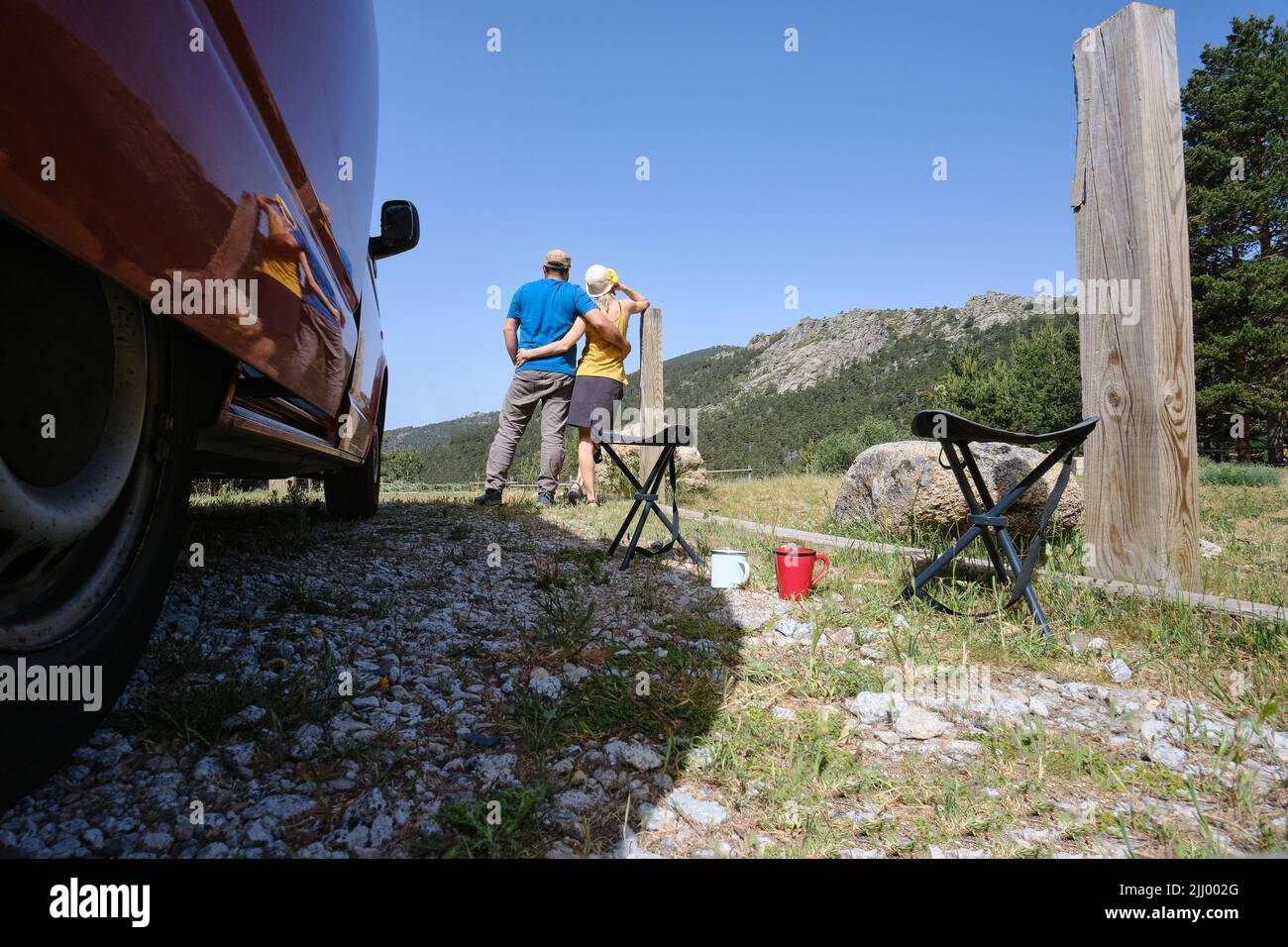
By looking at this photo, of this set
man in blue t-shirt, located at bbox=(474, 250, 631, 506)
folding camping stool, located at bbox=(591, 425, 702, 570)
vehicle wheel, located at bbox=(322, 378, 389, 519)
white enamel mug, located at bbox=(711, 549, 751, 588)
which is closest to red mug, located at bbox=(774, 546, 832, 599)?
white enamel mug, located at bbox=(711, 549, 751, 588)

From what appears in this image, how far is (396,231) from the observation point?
3.32 m

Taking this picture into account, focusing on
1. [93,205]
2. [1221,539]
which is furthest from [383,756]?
[1221,539]

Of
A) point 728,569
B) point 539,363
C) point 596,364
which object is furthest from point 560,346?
point 728,569

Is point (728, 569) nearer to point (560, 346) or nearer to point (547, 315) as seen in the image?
point (560, 346)

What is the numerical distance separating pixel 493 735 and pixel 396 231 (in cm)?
270

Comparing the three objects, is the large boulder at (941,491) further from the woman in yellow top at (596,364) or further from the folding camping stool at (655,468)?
the woman in yellow top at (596,364)

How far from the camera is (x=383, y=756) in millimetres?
1472

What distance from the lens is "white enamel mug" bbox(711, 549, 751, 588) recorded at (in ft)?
10.4

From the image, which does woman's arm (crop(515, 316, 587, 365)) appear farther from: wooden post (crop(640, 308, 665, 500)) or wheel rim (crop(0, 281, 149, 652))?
wheel rim (crop(0, 281, 149, 652))

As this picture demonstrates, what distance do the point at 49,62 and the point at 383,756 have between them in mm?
1338

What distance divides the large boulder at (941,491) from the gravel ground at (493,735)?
1968 mm

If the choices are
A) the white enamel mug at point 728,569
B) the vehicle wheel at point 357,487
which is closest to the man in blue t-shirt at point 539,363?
the vehicle wheel at point 357,487

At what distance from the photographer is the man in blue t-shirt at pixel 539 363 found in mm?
5926
